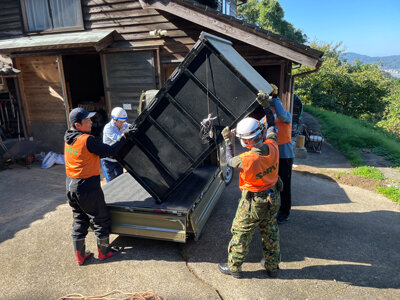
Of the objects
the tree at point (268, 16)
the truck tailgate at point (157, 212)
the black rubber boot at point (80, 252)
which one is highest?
the tree at point (268, 16)

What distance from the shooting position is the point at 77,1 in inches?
327

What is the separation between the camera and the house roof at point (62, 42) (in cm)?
751

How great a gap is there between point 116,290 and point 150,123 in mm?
2161

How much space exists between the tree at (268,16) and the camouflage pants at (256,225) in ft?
99.1

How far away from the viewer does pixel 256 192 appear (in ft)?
10.8

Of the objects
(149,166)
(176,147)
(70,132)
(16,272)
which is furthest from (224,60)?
(16,272)

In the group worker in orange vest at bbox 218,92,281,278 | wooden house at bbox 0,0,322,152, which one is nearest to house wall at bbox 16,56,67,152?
wooden house at bbox 0,0,322,152

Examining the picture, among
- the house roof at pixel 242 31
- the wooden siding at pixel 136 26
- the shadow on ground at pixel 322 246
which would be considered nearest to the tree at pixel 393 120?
the house roof at pixel 242 31

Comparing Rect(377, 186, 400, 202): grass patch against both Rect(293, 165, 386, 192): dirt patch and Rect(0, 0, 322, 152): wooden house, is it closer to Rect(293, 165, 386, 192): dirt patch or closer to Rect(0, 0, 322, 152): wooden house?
Rect(293, 165, 386, 192): dirt patch

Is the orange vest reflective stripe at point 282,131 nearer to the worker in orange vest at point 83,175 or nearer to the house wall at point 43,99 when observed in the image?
the worker in orange vest at point 83,175

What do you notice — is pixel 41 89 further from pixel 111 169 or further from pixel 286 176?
pixel 286 176

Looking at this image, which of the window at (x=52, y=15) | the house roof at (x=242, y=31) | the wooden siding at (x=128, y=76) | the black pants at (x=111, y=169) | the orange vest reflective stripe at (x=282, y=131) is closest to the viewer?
the orange vest reflective stripe at (x=282, y=131)

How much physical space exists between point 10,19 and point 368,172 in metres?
12.1

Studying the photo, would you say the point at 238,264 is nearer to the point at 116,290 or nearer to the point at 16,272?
the point at 116,290
